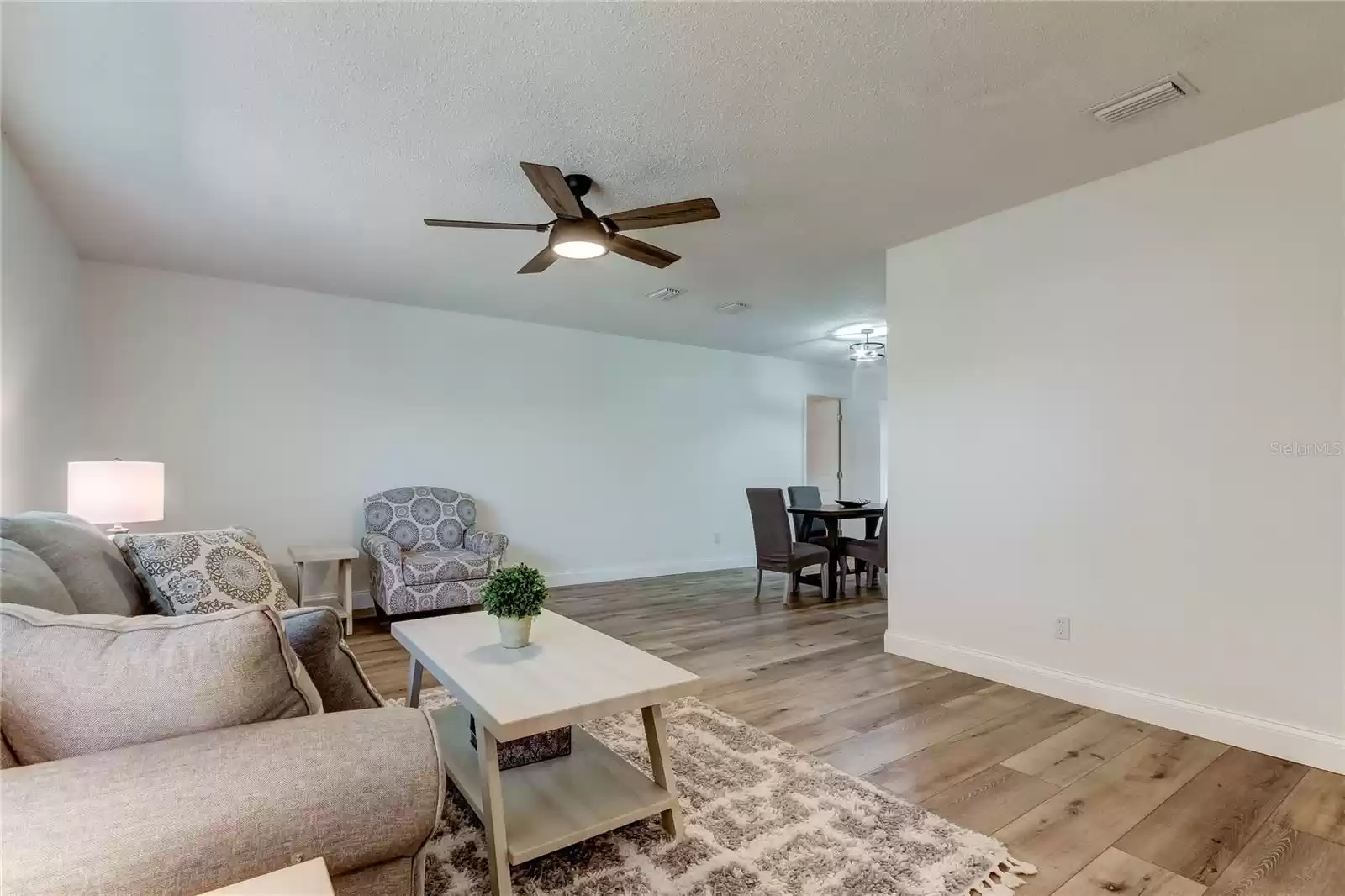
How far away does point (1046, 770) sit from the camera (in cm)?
235

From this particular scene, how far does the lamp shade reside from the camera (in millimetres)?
3029

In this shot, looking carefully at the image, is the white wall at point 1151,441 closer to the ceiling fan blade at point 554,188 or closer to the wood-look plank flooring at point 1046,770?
the wood-look plank flooring at point 1046,770

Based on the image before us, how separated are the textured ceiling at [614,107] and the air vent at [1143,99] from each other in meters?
0.05

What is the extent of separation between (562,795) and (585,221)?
216 cm

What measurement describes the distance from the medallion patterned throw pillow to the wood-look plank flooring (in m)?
0.92

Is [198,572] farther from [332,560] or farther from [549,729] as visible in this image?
[332,560]

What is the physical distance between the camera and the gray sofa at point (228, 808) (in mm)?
854

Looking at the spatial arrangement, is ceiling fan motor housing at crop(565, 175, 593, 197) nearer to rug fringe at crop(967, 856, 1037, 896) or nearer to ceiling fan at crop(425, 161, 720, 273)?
ceiling fan at crop(425, 161, 720, 273)

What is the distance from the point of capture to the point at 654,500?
6727 mm

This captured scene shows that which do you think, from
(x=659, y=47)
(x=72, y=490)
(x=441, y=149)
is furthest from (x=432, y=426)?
(x=659, y=47)

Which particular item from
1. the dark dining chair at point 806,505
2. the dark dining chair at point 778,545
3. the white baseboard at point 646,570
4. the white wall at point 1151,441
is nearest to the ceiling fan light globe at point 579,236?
the white wall at point 1151,441

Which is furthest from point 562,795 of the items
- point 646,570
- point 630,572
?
point 646,570

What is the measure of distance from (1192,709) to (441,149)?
393 cm

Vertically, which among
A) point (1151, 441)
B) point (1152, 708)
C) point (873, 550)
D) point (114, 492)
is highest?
point (1151, 441)
